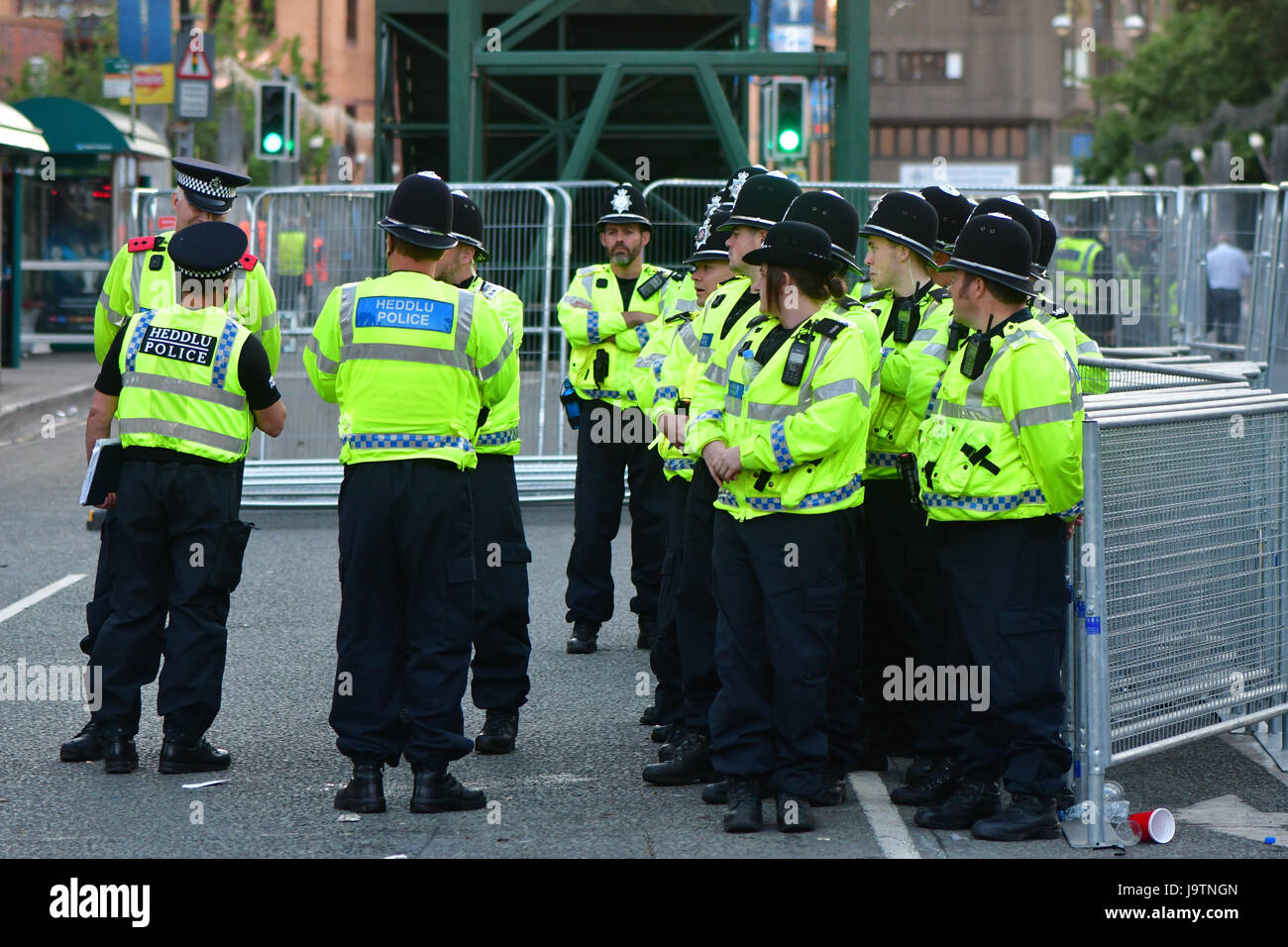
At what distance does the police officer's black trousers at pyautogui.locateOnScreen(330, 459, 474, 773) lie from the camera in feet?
20.1

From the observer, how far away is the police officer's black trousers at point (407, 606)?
6125mm

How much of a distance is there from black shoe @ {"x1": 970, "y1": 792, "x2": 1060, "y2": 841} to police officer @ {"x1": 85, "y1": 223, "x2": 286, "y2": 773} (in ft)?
9.38

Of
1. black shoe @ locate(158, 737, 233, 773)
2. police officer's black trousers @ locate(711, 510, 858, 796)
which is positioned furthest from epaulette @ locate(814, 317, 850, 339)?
black shoe @ locate(158, 737, 233, 773)

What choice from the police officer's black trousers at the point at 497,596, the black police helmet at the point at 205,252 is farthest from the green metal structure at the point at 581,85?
the black police helmet at the point at 205,252

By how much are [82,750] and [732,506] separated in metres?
2.74

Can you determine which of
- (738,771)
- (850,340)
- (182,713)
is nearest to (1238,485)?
(850,340)

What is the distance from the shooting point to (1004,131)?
88.4 meters

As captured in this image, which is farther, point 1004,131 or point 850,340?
point 1004,131

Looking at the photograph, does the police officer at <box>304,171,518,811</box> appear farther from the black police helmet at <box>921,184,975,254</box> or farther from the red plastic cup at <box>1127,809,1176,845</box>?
the red plastic cup at <box>1127,809,1176,845</box>

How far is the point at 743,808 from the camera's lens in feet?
19.7

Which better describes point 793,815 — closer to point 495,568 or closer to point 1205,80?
point 495,568

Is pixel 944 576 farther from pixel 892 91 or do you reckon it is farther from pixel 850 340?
pixel 892 91

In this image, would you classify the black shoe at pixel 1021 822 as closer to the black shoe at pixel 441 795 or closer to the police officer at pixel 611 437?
the black shoe at pixel 441 795

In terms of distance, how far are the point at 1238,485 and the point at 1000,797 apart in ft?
4.74
